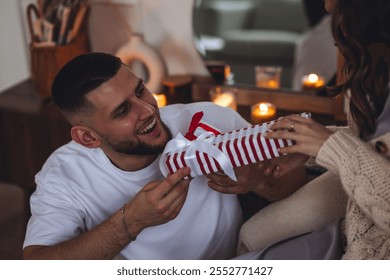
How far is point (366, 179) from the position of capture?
77 centimetres

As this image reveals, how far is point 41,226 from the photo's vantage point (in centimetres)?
105

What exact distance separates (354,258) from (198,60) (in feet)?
3.17

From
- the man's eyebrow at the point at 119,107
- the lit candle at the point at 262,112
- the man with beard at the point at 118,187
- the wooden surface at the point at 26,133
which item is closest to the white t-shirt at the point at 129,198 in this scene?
the man with beard at the point at 118,187

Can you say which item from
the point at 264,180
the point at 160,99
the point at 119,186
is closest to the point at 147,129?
the point at 119,186

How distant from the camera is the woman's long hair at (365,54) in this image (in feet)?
2.67

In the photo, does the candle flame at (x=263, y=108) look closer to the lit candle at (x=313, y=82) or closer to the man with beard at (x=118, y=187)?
the lit candle at (x=313, y=82)

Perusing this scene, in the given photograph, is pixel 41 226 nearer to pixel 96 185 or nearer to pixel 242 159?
pixel 96 185

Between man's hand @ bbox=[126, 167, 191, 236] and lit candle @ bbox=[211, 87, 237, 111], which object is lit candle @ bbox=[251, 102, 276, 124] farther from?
man's hand @ bbox=[126, 167, 191, 236]

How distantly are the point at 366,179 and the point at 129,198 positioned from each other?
1.72 ft

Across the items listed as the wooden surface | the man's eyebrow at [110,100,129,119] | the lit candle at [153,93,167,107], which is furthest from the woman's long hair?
the wooden surface

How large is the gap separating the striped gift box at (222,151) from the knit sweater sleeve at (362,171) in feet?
0.31

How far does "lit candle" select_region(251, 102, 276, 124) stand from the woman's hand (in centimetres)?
60

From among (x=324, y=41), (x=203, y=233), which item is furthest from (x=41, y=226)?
(x=324, y=41)

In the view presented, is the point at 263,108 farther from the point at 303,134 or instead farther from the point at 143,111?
the point at 303,134
